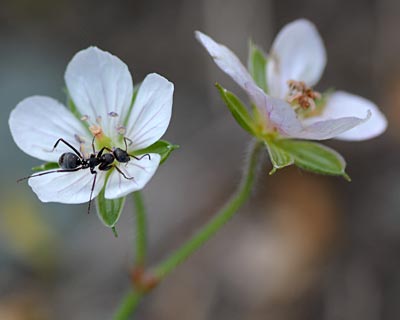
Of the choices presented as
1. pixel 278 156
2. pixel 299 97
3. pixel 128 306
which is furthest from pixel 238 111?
pixel 128 306

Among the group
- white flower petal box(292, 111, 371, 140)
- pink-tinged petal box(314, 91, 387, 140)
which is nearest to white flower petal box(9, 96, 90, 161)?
white flower petal box(292, 111, 371, 140)

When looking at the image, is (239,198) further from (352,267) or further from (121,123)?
(352,267)

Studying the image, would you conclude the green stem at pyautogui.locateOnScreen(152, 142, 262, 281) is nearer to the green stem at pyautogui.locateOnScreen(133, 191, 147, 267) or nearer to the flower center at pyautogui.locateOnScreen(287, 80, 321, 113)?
the green stem at pyautogui.locateOnScreen(133, 191, 147, 267)

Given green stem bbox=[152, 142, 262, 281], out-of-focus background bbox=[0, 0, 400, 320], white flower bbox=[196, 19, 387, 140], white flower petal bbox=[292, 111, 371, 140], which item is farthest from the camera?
out-of-focus background bbox=[0, 0, 400, 320]

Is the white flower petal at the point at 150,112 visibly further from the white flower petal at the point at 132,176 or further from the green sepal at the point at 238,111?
the green sepal at the point at 238,111

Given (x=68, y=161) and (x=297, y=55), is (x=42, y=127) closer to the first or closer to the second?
(x=68, y=161)

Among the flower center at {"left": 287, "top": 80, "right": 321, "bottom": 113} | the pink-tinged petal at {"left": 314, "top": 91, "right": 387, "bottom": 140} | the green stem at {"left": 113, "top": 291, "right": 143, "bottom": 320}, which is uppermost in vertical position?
the flower center at {"left": 287, "top": 80, "right": 321, "bottom": 113}
